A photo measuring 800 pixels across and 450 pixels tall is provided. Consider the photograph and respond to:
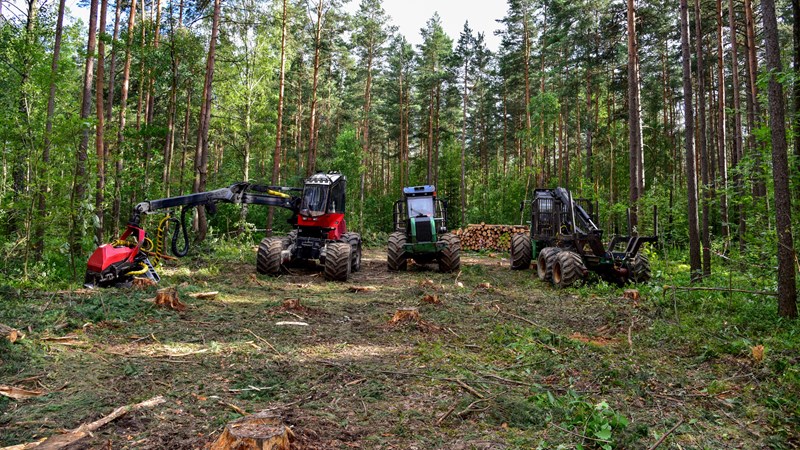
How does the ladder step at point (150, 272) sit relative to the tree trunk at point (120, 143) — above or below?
below

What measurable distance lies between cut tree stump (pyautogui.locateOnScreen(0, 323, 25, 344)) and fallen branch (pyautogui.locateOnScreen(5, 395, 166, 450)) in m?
2.26

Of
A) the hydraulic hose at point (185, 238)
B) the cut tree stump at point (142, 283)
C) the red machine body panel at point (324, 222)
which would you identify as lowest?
the cut tree stump at point (142, 283)

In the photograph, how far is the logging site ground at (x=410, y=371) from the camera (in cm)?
363

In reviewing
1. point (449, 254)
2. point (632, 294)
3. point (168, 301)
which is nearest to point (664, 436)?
point (632, 294)

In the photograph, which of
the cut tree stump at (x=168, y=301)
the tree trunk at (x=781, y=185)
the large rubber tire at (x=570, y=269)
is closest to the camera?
the tree trunk at (x=781, y=185)

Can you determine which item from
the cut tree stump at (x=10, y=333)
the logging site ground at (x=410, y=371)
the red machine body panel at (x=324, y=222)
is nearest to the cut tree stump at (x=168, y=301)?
the logging site ground at (x=410, y=371)

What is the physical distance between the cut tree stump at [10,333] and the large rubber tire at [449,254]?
9.96 meters

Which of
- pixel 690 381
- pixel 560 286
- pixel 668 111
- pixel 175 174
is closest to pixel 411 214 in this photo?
pixel 560 286

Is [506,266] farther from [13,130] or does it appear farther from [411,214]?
[13,130]

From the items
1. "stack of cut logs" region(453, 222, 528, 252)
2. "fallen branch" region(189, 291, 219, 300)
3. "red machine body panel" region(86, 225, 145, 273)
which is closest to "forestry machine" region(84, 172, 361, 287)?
"red machine body panel" region(86, 225, 145, 273)

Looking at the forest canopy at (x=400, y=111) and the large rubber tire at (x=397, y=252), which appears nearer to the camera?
the forest canopy at (x=400, y=111)

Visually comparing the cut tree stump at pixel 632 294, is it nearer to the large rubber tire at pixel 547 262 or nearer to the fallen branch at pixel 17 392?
the large rubber tire at pixel 547 262

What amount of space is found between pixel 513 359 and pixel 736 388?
2306 mm

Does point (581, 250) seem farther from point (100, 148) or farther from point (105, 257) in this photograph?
point (100, 148)
